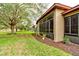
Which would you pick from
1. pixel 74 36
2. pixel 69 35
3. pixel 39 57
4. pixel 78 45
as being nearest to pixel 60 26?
pixel 69 35

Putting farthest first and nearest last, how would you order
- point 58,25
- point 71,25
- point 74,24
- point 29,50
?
point 58,25, point 71,25, point 74,24, point 29,50

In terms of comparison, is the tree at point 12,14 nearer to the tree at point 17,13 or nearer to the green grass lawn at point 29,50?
the tree at point 17,13

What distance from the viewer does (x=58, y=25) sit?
32.7 ft

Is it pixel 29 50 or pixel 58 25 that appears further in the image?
pixel 58 25

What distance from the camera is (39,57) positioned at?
555 centimetres

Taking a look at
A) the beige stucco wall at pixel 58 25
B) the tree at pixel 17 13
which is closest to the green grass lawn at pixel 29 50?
the beige stucco wall at pixel 58 25

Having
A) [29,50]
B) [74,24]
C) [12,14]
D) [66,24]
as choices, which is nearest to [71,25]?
[74,24]

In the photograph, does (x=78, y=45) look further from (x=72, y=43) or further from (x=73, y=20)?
(x=73, y=20)

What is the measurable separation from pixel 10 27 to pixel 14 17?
6.34ft

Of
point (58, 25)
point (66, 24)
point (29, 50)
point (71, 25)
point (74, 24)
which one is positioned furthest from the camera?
point (58, 25)

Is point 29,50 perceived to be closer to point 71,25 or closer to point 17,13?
point 71,25

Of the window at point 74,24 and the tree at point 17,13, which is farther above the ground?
the tree at point 17,13

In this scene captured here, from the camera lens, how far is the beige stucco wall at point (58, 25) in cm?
990

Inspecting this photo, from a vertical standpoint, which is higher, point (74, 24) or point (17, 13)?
point (17, 13)
